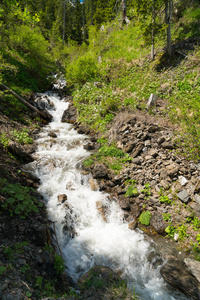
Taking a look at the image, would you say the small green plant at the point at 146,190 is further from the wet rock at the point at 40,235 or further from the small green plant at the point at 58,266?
the wet rock at the point at 40,235

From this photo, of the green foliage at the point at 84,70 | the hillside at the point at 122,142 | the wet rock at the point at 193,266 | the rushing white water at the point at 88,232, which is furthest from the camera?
the green foliage at the point at 84,70

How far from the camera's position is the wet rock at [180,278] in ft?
12.1

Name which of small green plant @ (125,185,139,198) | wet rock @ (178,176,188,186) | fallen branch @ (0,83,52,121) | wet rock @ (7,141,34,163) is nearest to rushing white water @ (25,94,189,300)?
wet rock @ (7,141,34,163)

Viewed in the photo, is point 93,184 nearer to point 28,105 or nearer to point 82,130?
point 82,130

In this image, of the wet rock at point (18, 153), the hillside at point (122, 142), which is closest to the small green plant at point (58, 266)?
the hillside at point (122, 142)

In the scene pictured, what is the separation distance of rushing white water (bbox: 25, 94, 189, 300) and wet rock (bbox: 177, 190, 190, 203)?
6.09 feet

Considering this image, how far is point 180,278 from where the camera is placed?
12.8 feet

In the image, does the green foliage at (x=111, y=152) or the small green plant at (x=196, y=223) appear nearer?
the small green plant at (x=196, y=223)

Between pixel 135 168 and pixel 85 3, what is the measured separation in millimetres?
53344

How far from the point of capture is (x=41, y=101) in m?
14.3

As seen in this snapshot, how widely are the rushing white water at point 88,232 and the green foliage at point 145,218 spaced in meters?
0.42

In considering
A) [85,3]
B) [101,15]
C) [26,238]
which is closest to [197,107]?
[26,238]

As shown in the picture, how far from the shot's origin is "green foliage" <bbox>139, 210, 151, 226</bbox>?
545cm

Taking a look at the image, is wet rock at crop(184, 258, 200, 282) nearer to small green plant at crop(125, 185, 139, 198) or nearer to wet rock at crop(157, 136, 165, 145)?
small green plant at crop(125, 185, 139, 198)
